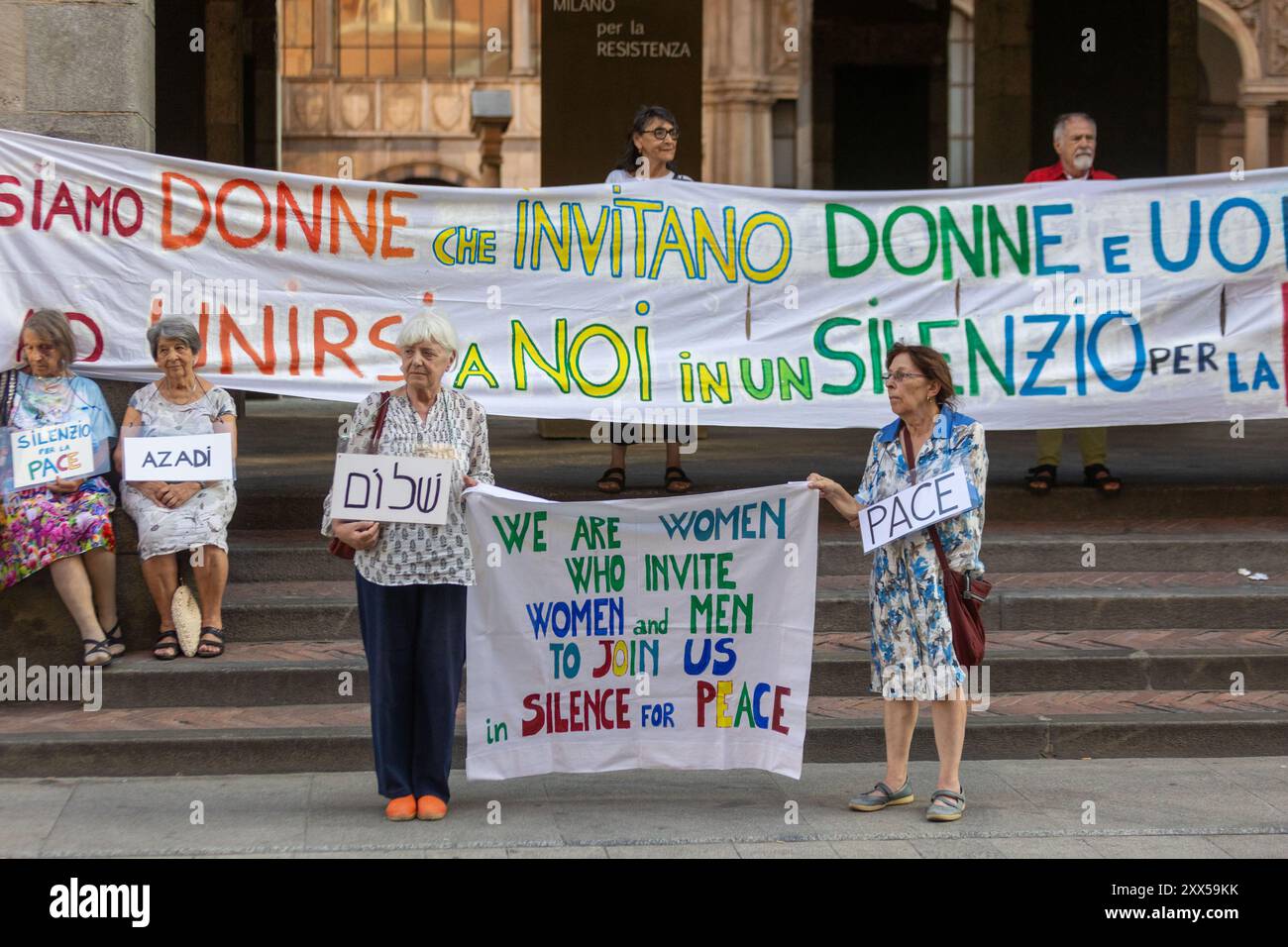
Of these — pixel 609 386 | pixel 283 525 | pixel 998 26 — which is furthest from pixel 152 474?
pixel 998 26

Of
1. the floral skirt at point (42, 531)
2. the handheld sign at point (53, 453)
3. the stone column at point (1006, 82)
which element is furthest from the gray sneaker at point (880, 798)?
the stone column at point (1006, 82)

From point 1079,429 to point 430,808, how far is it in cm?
510

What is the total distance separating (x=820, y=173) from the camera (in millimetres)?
25641

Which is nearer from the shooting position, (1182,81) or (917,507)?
(917,507)

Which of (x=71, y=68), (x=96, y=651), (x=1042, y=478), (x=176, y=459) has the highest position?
(x=71, y=68)

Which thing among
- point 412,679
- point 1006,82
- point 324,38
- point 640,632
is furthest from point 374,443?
point 324,38

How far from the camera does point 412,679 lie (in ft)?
23.1

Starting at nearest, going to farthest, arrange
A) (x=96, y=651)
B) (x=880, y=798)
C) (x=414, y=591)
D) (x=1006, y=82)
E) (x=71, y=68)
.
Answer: (x=414, y=591) < (x=880, y=798) < (x=96, y=651) < (x=71, y=68) < (x=1006, y=82)

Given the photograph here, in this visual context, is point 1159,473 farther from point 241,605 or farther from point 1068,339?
point 241,605

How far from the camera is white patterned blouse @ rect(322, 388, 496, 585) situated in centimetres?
694

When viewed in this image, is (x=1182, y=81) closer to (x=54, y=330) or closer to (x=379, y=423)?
(x=54, y=330)

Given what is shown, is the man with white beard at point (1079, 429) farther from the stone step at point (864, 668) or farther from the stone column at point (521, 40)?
the stone column at point (521, 40)

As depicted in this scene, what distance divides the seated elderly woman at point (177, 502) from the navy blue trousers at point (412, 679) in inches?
64.3

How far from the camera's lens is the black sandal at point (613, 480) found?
33.4ft
